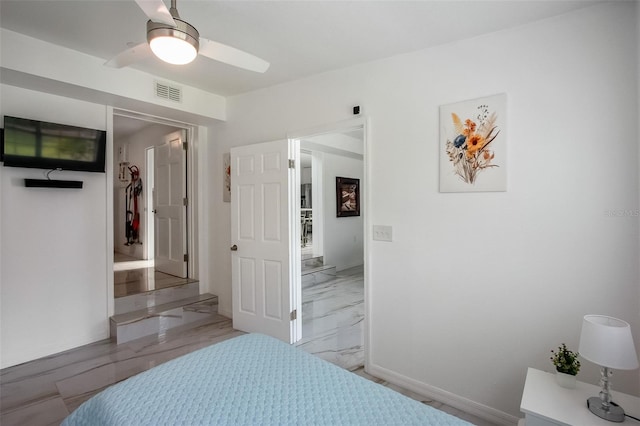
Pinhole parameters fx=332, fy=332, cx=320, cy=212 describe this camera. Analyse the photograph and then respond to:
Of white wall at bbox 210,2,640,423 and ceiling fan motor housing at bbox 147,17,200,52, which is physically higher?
ceiling fan motor housing at bbox 147,17,200,52

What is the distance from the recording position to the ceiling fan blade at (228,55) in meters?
1.74

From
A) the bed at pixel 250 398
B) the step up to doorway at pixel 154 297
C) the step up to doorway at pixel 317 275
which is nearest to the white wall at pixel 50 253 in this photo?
the step up to doorway at pixel 154 297

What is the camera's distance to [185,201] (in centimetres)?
428

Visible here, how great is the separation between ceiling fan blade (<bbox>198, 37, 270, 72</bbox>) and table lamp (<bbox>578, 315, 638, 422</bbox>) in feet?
7.07

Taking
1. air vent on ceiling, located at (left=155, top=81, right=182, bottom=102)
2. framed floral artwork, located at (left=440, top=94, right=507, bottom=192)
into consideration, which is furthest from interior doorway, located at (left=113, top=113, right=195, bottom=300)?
framed floral artwork, located at (left=440, top=94, right=507, bottom=192)

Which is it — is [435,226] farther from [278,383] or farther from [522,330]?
[278,383]

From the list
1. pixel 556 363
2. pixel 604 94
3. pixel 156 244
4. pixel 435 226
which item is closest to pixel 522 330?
pixel 556 363

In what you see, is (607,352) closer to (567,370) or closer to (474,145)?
(567,370)

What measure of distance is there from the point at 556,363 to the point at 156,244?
483 cm

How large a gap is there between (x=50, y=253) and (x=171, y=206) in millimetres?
1656

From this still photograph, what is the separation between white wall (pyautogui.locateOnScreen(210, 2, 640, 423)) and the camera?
6.06ft

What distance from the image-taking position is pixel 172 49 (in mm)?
1574

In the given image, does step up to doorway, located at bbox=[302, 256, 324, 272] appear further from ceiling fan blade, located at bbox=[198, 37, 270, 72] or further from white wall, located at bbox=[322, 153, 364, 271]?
A: ceiling fan blade, located at bbox=[198, 37, 270, 72]

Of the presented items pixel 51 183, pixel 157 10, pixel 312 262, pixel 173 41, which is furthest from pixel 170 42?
pixel 312 262
